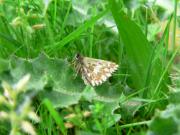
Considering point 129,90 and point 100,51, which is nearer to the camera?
point 129,90

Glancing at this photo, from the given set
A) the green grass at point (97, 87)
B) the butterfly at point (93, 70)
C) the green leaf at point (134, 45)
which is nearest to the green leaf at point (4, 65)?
the green grass at point (97, 87)

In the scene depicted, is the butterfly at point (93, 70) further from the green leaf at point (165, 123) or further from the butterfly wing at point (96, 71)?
the green leaf at point (165, 123)

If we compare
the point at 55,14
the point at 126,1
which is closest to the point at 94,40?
the point at 55,14

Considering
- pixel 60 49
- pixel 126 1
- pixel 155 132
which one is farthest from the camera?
pixel 60 49

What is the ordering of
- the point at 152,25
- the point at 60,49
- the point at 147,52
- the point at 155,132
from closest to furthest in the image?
the point at 155,132 → the point at 147,52 → the point at 60,49 → the point at 152,25

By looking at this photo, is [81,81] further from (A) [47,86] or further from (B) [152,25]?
(B) [152,25]

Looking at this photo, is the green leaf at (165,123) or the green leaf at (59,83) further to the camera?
the green leaf at (59,83)

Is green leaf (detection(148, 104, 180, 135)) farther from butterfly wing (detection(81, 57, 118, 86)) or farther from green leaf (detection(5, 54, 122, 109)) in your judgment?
butterfly wing (detection(81, 57, 118, 86))

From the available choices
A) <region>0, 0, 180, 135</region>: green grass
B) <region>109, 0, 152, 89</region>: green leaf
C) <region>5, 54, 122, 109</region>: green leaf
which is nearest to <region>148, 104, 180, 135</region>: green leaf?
<region>0, 0, 180, 135</region>: green grass
